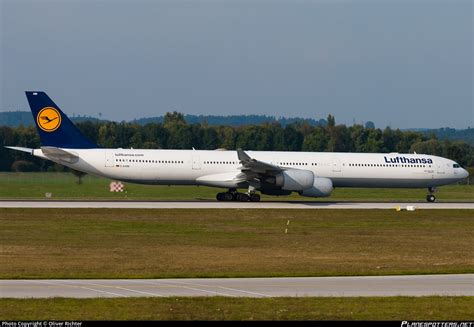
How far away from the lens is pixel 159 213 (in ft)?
129

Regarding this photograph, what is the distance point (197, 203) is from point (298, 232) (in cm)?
1363

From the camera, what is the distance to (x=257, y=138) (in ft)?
360

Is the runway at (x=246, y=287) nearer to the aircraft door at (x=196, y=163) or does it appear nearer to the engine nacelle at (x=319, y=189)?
the engine nacelle at (x=319, y=189)

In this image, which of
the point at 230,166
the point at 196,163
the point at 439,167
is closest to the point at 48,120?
the point at 196,163

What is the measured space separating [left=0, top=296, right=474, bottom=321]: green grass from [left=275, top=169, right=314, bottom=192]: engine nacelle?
2807 centimetres

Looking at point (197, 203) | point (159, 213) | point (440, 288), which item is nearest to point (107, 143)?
point (197, 203)

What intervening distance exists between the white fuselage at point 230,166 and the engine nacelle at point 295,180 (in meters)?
2.64

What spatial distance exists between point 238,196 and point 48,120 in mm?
11215

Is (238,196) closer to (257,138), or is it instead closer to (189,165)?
(189,165)

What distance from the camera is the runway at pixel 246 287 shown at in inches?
710

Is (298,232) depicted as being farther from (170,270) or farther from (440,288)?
(440,288)

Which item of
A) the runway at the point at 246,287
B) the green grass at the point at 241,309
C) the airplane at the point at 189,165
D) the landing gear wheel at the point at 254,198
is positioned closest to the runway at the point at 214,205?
the landing gear wheel at the point at 254,198

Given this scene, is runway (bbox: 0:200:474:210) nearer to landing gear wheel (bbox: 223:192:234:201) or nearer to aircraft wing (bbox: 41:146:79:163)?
landing gear wheel (bbox: 223:192:234:201)

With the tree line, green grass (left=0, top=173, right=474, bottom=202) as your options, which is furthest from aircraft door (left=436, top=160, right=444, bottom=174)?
the tree line
